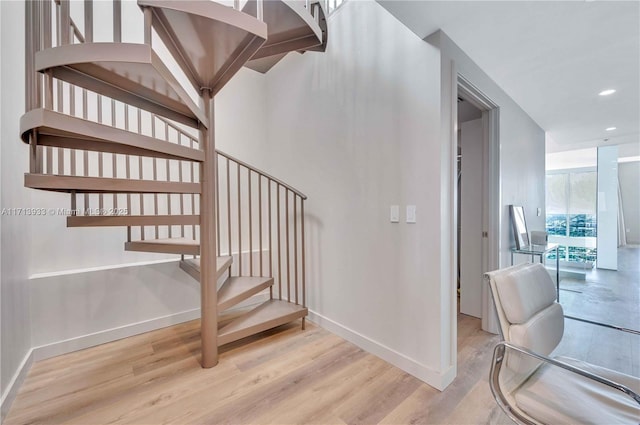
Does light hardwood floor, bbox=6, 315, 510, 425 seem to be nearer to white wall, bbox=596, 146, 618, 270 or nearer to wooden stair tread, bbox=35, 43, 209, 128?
wooden stair tread, bbox=35, 43, 209, 128

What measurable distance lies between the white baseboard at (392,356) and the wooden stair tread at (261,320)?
30 centimetres

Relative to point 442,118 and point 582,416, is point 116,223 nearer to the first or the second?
point 442,118

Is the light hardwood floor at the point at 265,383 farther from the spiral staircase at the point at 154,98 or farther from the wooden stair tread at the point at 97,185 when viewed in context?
the wooden stair tread at the point at 97,185

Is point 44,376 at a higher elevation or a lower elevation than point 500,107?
lower

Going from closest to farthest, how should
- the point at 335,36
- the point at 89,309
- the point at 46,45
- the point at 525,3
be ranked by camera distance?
1. the point at 46,45
2. the point at 525,3
3. the point at 89,309
4. the point at 335,36

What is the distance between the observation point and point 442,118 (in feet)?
5.51

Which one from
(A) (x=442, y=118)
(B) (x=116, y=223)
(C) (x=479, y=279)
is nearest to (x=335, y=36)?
(A) (x=442, y=118)

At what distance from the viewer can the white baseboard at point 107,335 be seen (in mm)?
2055

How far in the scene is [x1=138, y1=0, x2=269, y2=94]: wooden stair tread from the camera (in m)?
1.20

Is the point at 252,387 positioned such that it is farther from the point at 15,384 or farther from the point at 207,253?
the point at 15,384

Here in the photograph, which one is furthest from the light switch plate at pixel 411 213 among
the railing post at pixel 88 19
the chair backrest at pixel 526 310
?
the railing post at pixel 88 19

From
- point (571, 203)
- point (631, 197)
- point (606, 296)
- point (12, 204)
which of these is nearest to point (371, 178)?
point (12, 204)

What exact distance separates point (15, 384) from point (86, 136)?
1.70 meters

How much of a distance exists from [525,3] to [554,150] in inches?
209
